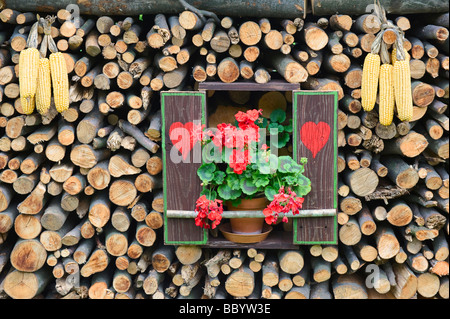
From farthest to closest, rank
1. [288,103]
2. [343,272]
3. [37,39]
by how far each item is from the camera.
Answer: [288,103]
[343,272]
[37,39]

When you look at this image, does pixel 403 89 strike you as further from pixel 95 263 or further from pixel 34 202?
pixel 34 202

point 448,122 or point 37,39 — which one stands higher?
point 37,39

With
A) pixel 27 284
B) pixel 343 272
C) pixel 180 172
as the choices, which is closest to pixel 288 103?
pixel 180 172

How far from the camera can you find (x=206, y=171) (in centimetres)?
340

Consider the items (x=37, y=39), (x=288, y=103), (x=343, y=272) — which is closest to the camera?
(x=37, y=39)

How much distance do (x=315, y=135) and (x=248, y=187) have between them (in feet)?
1.91

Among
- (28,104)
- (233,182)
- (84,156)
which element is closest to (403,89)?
(233,182)

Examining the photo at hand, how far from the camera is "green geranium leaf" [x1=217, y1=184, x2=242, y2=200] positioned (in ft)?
11.1

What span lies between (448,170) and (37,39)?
3.08 meters

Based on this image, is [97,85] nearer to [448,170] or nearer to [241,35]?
[241,35]

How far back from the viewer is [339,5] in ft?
11.5

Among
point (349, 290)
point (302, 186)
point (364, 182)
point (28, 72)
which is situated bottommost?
point (349, 290)

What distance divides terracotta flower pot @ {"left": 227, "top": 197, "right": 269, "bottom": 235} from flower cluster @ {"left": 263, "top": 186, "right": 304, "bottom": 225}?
22 cm

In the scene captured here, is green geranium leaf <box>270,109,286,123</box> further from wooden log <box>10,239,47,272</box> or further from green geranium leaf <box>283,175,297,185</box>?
wooden log <box>10,239,47,272</box>
